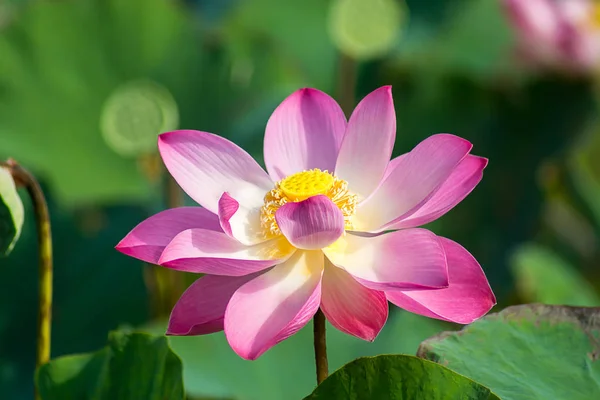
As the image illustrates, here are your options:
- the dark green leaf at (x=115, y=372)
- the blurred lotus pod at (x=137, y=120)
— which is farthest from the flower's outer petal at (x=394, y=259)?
the blurred lotus pod at (x=137, y=120)

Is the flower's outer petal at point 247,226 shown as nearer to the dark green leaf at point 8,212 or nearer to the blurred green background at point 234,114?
the dark green leaf at point 8,212

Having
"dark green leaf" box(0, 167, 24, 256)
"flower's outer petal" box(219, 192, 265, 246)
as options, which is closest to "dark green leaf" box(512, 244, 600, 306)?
"flower's outer petal" box(219, 192, 265, 246)

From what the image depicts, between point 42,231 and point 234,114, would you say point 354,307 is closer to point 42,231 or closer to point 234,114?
point 42,231

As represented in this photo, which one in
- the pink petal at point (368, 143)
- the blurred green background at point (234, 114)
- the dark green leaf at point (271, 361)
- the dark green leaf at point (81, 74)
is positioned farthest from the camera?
the dark green leaf at point (81, 74)

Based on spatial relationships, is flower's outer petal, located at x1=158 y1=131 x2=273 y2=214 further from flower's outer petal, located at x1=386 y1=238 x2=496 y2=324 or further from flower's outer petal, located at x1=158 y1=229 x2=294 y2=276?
flower's outer petal, located at x1=386 y1=238 x2=496 y2=324

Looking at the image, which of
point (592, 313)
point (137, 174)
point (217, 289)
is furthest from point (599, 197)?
point (217, 289)

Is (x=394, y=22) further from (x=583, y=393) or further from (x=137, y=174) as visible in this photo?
(x=583, y=393)
